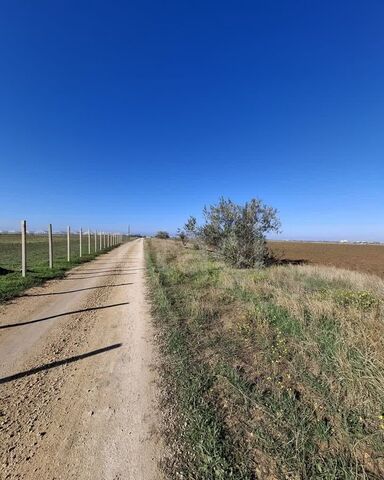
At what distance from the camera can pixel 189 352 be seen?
14.4 feet

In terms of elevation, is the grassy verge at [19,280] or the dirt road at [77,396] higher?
the grassy verge at [19,280]

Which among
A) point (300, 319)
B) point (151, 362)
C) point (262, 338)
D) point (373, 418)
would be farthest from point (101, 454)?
point (300, 319)

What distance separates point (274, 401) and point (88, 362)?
2.67 m

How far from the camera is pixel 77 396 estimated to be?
3.22m

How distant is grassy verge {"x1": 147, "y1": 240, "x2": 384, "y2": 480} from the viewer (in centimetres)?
229

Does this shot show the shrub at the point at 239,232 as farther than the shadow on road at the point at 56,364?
Yes

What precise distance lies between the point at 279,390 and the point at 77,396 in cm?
238

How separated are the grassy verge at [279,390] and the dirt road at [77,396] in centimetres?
33

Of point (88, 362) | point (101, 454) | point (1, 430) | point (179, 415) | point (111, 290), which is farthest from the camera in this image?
point (111, 290)

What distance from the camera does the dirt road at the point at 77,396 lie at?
2303 millimetres

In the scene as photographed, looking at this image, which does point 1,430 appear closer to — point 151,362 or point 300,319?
point 151,362

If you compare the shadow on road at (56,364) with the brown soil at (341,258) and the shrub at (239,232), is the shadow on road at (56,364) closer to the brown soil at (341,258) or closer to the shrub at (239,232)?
the shrub at (239,232)

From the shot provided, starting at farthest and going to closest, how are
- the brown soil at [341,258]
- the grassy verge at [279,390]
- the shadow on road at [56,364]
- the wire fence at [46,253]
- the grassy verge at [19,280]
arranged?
the brown soil at [341,258]
the wire fence at [46,253]
the grassy verge at [19,280]
the shadow on road at [56,364]
the grassy verge at [279,390]

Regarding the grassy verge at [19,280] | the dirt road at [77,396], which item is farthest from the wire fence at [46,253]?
the dirt road at [77,396]
